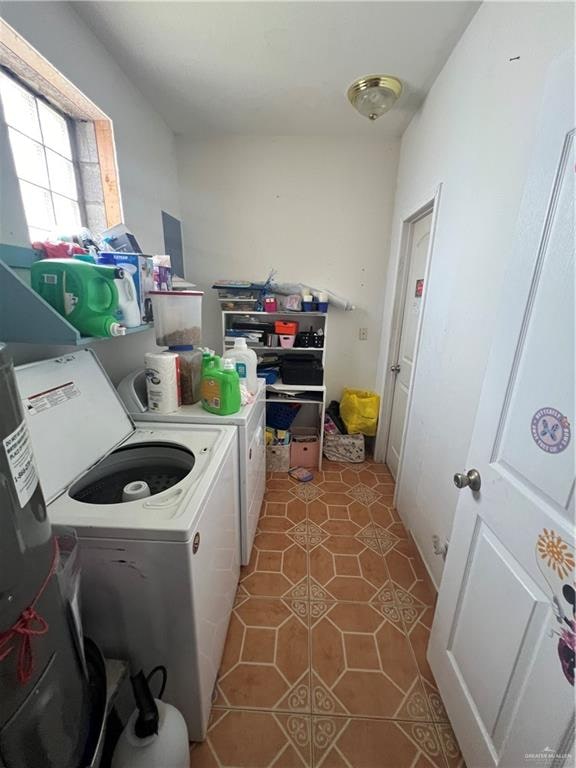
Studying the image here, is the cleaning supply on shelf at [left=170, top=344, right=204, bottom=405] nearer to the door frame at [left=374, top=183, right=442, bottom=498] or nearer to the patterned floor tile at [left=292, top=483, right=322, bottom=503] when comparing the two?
the patterned floor tile at [left=292, top=483, right=322, bottom=503]

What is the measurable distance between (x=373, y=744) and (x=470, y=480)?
0.98m

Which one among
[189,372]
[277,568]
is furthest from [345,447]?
[189,372]

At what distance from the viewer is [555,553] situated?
0.64 meters

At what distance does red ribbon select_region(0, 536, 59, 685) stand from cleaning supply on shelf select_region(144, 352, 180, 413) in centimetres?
88

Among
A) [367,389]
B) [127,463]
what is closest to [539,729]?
[127,463]

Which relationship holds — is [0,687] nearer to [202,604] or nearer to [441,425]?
[202,604]

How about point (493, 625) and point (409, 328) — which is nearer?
point (493, 625)

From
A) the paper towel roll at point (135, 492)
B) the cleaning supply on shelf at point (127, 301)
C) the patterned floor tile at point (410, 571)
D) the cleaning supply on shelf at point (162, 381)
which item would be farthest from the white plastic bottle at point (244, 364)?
the patterned floor tile at point (410, 571)

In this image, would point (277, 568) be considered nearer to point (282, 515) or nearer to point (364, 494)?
point (282, 515)

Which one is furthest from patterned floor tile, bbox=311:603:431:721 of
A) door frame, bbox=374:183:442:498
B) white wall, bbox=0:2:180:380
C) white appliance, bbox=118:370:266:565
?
white wall, bbox=0:2:180:380

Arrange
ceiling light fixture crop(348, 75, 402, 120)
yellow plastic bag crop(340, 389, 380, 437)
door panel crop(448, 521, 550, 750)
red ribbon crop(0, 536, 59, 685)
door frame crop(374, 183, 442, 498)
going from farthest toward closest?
1. yellow plastic bag crop(340, 389, 380, 437)
2. door frame crop(374, 183, 442, 498)
3. ceiling light fixture crop(348, 75, 402, 120)
4. door panel crop(448, 521, 550, 750)
5. red ribbon crop(0, 536, 59, 685)

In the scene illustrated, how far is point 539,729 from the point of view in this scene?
2.17 ft

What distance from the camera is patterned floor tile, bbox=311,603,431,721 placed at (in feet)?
3.66

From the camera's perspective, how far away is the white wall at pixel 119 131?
1.11 m
